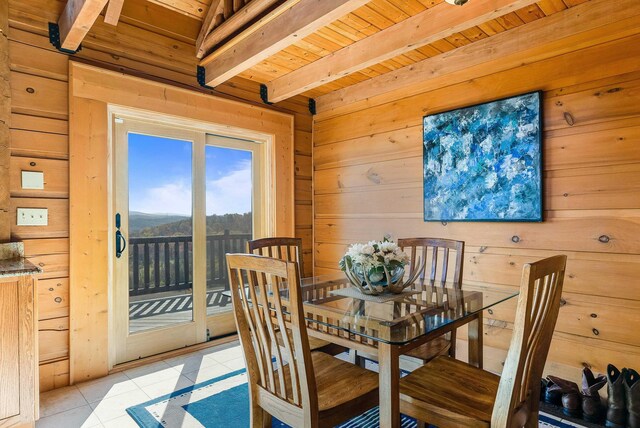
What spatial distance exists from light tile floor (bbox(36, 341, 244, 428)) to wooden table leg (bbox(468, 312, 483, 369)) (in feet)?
5.77

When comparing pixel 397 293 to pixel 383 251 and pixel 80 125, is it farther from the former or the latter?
pixel 80 125

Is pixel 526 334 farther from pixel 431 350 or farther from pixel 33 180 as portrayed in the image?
pixel 33 180

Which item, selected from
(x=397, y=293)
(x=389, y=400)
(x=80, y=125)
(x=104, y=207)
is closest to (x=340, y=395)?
(x=389, y=400)

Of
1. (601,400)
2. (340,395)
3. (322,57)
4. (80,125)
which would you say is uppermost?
(322,57)

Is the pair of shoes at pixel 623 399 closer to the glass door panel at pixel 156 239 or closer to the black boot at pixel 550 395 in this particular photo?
the black boot at pixel 550 395

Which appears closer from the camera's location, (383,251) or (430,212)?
(383,251)

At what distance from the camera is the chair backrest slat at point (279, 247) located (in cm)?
248

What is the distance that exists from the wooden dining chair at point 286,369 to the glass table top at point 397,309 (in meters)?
0.24

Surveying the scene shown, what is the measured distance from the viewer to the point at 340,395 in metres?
1.46

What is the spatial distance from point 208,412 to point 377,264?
139 cm

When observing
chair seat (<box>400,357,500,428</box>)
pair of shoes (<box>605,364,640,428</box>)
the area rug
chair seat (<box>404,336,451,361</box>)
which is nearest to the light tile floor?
the area rug

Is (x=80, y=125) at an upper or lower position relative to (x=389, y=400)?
upper

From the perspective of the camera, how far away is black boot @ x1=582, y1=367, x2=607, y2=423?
6.91 feet

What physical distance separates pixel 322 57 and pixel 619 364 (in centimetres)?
300
